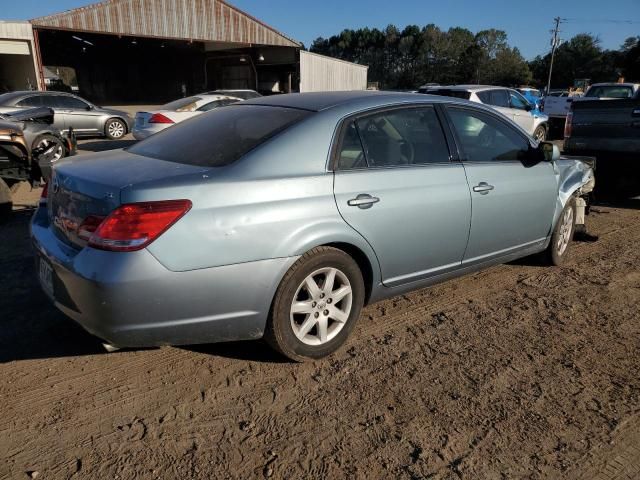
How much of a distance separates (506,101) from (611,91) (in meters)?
6.39

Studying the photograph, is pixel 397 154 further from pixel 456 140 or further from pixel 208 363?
pixel 208 363

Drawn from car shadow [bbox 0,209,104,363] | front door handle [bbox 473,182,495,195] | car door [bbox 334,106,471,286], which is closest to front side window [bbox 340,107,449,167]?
car door [bbox 334,106,471,286]

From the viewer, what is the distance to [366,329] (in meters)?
3.59

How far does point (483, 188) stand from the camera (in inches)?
149

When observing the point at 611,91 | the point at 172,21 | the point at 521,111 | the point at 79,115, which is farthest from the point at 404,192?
the point at 172,21

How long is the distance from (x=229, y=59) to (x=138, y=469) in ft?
116

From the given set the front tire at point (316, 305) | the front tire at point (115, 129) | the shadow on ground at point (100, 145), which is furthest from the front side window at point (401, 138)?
the front tire at point (115, 129)

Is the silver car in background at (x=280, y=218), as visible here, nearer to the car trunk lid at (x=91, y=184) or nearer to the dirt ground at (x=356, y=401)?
the car trunk lid at (x=91, y=184)

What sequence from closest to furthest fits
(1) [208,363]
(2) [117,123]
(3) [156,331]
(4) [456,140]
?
(3) [156,331], (1) [208,363], (4) [456,140], (2) [117,123]

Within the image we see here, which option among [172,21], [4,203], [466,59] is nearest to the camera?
[4,203]

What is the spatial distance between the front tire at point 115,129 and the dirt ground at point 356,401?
12254 mm

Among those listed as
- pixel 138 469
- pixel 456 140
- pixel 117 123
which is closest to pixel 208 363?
pixel 138 469

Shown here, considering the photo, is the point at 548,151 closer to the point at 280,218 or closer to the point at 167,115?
the point at 280,218

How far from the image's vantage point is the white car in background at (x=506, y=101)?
1165cm
